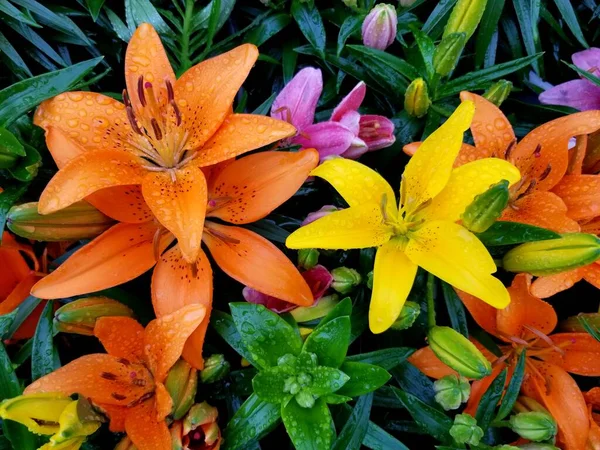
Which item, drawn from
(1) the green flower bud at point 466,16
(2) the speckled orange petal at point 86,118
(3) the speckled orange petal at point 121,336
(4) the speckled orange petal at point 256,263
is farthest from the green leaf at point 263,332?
(1) the green flower bud at point 466,16

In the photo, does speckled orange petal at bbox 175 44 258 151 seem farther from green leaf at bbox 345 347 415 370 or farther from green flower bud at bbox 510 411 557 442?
green flower bud at bbox 510 411 557 442

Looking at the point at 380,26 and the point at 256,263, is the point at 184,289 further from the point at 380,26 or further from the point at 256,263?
the point at 380,26

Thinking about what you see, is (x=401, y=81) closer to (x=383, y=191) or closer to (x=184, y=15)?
(x=383, y=191)

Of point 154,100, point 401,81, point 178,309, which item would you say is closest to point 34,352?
point 178,309

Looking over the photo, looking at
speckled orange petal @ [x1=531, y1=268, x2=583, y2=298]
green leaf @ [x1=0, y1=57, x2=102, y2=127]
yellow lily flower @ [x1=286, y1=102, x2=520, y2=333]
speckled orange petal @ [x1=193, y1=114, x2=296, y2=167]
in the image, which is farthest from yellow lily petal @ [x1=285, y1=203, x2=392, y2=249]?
green leaf @ [x1=0, y1=57, x2=102, y2=127]

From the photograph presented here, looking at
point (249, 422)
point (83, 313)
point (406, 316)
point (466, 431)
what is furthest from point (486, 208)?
point (83, 313)

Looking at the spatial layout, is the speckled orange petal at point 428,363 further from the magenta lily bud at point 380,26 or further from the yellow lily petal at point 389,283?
the magenta lily bud at point 380,26
